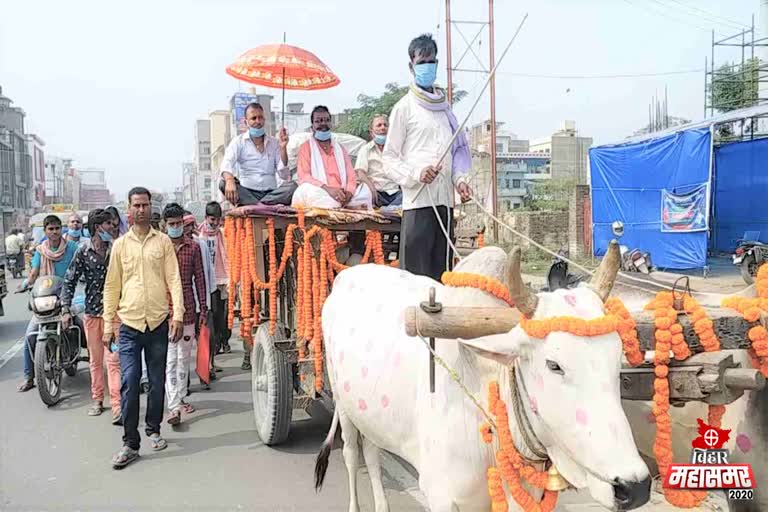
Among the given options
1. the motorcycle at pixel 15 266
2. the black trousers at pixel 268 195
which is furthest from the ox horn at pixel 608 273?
the motorcycle at pixel 15 266

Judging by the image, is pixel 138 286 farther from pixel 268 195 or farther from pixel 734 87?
pixel 734 87

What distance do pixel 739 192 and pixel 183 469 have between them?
14.8m

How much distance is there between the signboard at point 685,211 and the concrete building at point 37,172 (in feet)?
178

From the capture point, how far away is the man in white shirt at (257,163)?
553cm

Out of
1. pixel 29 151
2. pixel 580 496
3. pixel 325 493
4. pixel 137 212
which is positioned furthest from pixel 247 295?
pixel 29 151

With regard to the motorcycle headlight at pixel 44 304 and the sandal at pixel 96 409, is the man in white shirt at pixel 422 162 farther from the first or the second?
the motorcycle headlight at pixel 44 304

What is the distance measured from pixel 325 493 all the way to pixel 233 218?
2.17m

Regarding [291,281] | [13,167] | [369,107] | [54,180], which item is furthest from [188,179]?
[291,281]

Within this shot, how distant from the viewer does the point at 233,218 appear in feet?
16.2

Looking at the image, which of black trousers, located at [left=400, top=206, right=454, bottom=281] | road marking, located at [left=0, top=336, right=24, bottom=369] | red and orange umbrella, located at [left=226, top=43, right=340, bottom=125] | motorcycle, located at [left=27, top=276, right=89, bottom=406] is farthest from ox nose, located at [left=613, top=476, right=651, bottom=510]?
road marking, located at [left=0, top=336, right=24, bottom=369]

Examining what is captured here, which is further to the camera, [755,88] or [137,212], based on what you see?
[755,88]

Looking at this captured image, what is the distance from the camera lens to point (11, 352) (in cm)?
851

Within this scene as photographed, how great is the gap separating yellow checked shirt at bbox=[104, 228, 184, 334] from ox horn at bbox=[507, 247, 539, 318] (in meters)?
3.47

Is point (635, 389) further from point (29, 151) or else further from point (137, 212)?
point (29, 151)
